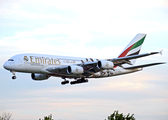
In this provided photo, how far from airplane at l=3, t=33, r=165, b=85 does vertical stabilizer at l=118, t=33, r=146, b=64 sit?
4.10m

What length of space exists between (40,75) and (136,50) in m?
17.7

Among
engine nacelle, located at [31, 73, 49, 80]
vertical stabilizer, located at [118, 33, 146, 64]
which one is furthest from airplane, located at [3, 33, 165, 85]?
vertical stabilizer, located at [118, 33, 146, 64]

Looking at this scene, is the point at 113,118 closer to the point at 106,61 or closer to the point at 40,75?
the point at 106,61

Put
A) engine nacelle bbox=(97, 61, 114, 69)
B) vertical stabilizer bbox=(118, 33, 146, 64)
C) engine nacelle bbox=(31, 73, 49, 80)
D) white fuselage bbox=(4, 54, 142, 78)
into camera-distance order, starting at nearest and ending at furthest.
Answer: white fuselage bbox=(4, 54, 142, 78), engine nacelle bbox=(97, 61, 114, 69), engine nacelle bbox=(31, 73, 49, 80), vertical stabilizer bbox=(118, 33, 146, 64)

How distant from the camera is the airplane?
57.2 metres

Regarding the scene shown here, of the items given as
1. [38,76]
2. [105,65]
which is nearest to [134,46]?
[105,65]

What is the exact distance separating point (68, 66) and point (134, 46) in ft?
51.4

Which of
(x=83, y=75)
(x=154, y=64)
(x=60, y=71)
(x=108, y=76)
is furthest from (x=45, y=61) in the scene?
(x=154, y=64)

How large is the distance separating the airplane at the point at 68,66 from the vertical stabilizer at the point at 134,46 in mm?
4101

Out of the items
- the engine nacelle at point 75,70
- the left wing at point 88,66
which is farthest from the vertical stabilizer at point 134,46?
the engine nacelle at point 75,70

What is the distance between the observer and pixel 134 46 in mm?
69188

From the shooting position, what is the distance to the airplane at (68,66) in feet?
188

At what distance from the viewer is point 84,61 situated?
6366 cm

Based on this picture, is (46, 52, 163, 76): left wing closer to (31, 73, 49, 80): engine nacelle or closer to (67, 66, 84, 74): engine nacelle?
(67, 66, 84, 74): engine nacelle
